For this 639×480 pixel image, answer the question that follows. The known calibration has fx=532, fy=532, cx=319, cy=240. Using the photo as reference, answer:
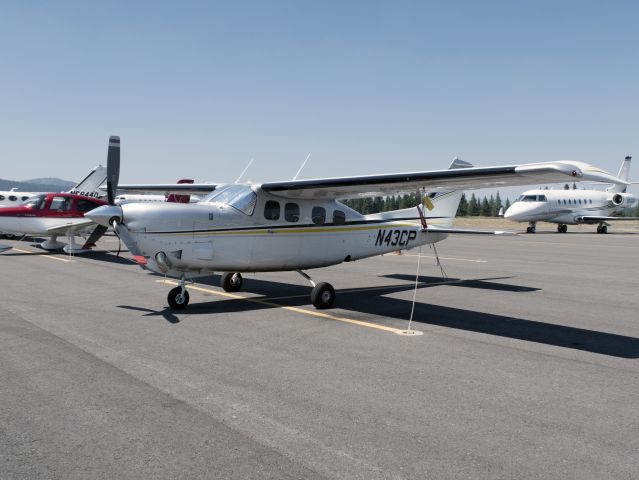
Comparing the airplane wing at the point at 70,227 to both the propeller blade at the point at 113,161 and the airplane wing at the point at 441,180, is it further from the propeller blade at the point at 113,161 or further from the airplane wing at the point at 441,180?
the airplane wing at the point at 441,180

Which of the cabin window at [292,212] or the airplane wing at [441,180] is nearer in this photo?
the airplane wing at [441,180]

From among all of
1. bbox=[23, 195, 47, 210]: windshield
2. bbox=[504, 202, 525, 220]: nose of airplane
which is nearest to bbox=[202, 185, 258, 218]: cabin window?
bbox=[23, 195, 47, 210]: windshield

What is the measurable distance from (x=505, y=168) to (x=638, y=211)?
199 m

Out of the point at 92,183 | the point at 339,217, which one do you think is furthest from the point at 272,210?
the point at 92,183

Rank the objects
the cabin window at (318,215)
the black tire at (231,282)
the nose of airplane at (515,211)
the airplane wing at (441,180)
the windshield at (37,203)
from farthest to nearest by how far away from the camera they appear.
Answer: the nose of airplane at (515,211), the windshield at (37,203), the black tire at (231,282), the cabin window at (318,215), the airplane wing at (441,180)

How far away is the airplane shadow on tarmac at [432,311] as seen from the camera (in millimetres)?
7254

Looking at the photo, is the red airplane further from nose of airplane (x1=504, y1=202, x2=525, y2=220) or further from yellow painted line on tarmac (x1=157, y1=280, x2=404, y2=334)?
nose of airplane (x1=504, y1=202, x2=525, y2=220)

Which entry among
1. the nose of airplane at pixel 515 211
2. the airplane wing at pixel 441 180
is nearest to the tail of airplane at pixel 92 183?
the airplane wing at pixel 441 180

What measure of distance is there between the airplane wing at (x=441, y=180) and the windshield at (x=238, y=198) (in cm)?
31

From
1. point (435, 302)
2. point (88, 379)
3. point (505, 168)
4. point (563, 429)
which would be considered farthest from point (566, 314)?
point (88, 379)

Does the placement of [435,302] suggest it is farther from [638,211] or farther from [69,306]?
[638,211]

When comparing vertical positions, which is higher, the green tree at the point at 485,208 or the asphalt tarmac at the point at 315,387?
the green tree at the point at 485,208

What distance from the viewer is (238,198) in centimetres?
977

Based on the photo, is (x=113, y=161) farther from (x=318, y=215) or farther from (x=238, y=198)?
(x=318, y=215)
